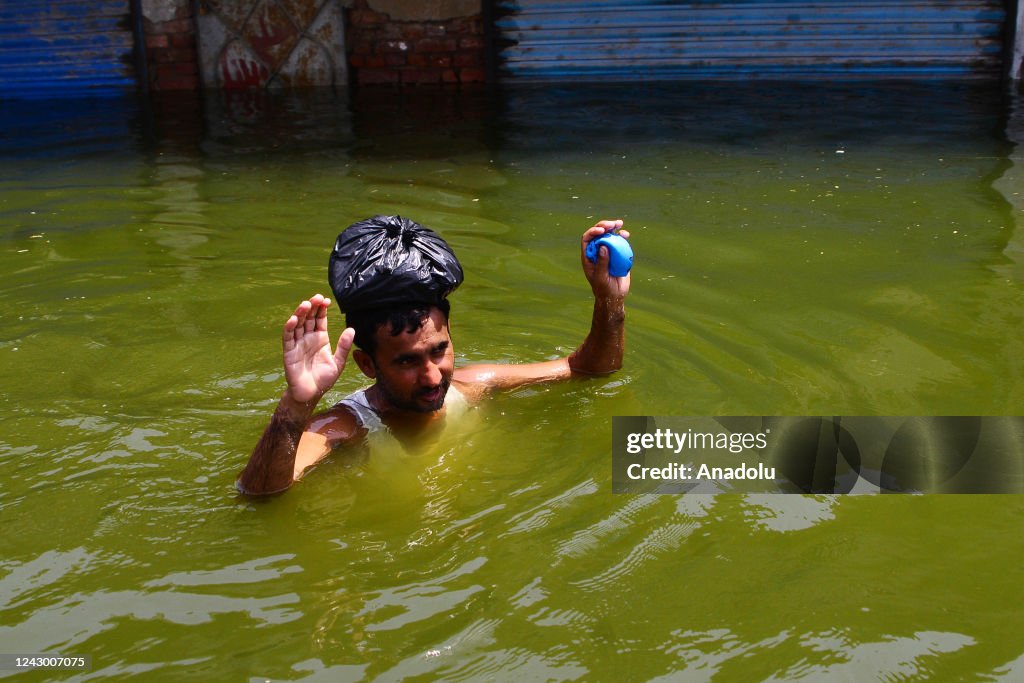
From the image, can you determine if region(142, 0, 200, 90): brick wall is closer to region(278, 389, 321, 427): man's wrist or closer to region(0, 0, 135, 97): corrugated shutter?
region(0, 0, 135, 97): corrugated shutter

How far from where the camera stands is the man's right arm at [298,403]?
10.7 feet

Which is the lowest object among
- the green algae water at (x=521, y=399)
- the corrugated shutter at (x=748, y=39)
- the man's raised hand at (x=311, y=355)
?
the green algae water at (x=521, y=399)

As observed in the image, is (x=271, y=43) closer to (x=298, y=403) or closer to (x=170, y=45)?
(x=170, y=45)

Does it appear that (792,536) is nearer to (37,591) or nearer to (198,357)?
(37,591)

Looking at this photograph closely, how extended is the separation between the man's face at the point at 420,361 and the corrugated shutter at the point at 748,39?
709 cm

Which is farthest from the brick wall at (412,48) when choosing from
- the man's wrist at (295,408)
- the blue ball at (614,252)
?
the man's wrist at (295,408)

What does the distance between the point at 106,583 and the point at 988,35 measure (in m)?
8.87

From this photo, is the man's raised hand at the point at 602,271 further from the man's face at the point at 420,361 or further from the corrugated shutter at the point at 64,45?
the corrugated shutter at the point at 64,45

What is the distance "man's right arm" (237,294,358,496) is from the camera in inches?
128

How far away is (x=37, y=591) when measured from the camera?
3268 mm

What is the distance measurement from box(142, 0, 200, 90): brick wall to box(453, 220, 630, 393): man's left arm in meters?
6.98

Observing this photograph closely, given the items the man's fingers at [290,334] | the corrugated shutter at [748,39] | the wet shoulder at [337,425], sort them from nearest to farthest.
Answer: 1. the man's fingers at [290,334]
2. the wet shoulder at [337,425]
3. the corrugated shutter at [748,39]

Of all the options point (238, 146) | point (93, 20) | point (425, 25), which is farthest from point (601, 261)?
point (93, 20)

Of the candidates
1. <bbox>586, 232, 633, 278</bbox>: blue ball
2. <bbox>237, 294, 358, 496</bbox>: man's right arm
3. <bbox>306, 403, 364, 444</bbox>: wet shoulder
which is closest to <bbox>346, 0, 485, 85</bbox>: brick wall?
<bbox>586, 232, 633, 278</bbox>: blue ball
